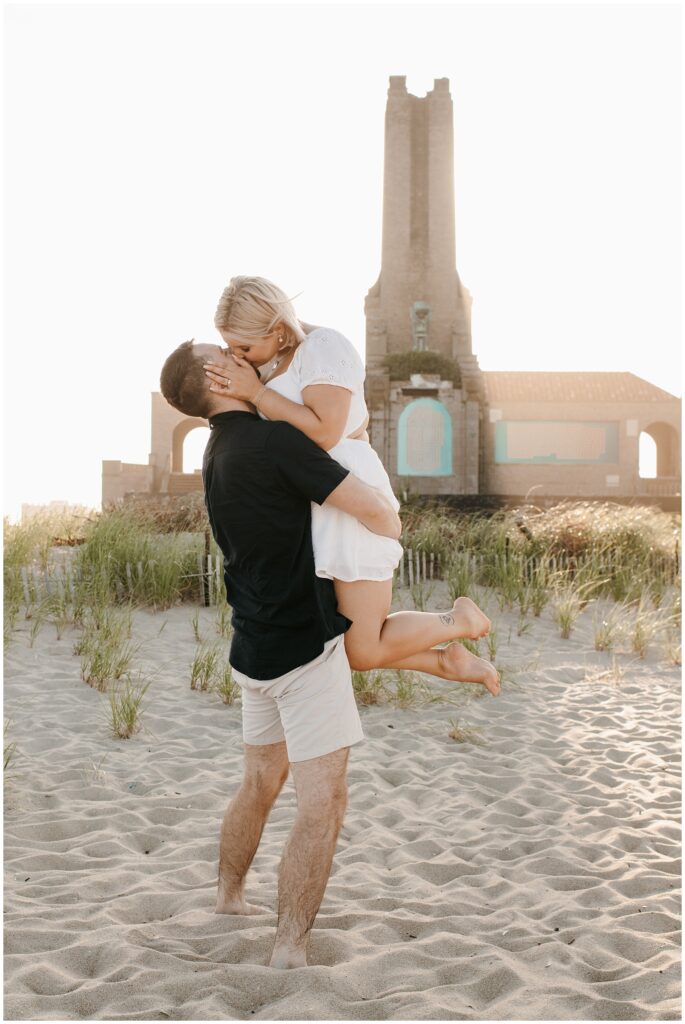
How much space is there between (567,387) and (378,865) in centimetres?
2657

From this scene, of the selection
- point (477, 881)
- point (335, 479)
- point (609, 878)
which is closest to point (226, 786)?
point (477, 881)

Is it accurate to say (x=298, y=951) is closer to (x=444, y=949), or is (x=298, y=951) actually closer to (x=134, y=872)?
(x=444, y=949)

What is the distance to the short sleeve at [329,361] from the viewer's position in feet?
8.40

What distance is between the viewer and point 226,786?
471 centimetres

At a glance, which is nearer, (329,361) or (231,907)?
(329,361)

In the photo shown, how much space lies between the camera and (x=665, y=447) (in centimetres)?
3023

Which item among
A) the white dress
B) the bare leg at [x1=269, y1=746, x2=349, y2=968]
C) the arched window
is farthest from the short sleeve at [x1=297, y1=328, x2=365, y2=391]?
the arched window

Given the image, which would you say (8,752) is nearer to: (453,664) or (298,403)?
(453,664)

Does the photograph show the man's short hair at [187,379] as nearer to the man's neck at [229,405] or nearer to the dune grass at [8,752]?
the man's neck at [229,405]

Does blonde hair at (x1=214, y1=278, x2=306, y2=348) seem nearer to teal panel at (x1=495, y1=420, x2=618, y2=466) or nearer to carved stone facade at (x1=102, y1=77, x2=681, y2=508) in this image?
carved stone facade at (x1=102, y1=77, x2=681, y2=508)

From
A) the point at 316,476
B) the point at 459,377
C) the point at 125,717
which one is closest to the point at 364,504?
the point at 316,476

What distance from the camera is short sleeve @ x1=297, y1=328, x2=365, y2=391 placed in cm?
256

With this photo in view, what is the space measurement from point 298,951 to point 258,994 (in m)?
0.16

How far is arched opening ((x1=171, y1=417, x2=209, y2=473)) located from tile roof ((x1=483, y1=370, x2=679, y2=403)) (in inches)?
390
